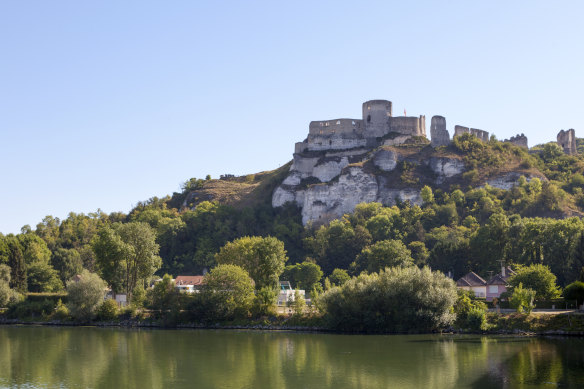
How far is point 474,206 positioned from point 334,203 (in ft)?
69.4

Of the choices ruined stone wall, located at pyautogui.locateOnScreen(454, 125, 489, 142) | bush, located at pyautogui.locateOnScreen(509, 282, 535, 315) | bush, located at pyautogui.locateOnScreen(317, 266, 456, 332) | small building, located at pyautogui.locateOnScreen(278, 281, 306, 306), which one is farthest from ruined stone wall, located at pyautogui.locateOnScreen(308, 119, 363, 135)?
bush, located at pyautogui.locateOnScreen(509, 282, 535, 315)

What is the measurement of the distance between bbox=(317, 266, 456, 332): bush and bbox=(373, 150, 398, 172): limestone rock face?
168ft

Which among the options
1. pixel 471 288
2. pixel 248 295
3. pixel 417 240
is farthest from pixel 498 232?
pixel 248 295

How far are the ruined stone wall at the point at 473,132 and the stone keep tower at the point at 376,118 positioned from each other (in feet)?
37.0

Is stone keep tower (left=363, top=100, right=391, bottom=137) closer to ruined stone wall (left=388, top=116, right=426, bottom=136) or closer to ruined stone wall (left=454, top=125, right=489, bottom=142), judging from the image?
ruined stone wall (left=388, top=116, right=426, bottom=136)

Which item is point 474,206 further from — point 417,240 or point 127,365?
point 127,365

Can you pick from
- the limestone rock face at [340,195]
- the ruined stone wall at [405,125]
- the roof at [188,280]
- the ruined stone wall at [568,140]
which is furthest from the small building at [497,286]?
the ruined stone wall at [568,140]

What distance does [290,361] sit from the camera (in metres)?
38.0

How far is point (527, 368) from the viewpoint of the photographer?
33.0 m

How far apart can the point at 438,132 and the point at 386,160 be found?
420 inches

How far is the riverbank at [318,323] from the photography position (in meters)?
46.2

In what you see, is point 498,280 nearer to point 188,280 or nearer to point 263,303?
point 263,303

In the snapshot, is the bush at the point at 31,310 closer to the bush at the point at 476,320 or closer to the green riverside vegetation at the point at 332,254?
the green riverside vegetation at the point at 332,254

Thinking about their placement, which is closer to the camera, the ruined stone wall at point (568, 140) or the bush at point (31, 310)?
the bush at point (31, 310)
